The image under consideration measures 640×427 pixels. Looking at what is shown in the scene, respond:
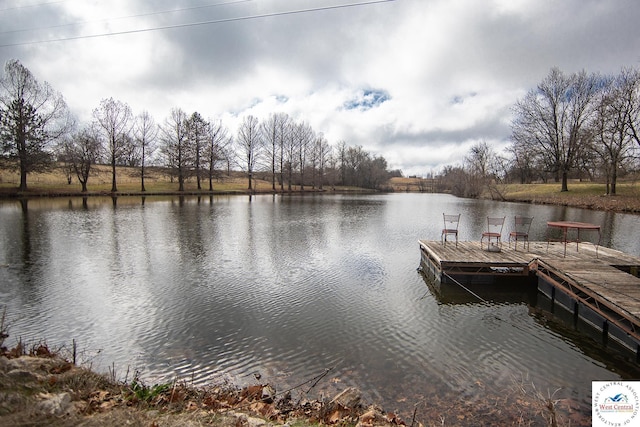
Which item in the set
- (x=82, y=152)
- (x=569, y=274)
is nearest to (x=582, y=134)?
(x=569, y=274)

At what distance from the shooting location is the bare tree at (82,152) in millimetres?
44188

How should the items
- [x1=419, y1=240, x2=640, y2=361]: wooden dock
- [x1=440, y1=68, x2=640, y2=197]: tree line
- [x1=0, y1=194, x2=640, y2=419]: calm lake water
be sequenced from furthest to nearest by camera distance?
1. [x1=440, y1=68, x2=640, y2=197]: tree line
2. [x1=419, y1=240, x2=640, y2=361]: wooden dock
3. [x1=0, y1=194, x2=640, y2=419]: calm lake water

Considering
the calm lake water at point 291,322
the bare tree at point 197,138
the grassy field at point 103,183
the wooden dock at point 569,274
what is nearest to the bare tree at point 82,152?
the grassy field at point 103,183

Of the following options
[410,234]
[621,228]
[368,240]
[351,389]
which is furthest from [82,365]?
[621,228]

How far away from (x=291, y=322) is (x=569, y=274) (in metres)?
7.51

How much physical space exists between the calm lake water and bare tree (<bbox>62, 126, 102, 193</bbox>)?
36.5 meters

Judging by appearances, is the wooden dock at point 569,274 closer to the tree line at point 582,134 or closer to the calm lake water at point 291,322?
the calm lake water at point 291,322

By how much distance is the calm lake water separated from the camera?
5.49 meters

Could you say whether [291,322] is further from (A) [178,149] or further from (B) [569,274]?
(A) [178,149]

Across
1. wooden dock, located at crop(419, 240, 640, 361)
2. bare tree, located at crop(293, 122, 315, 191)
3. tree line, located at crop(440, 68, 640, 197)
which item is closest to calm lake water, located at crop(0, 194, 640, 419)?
wooden dock, located at crop(419, 240, 640, 361)

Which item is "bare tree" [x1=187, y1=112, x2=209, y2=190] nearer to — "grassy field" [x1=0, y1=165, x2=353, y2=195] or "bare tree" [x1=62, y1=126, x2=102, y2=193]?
"grassy field" [x1=0, y1=165, x2=353, y2=195]

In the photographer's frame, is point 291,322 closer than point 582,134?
Yes

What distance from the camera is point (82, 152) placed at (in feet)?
147

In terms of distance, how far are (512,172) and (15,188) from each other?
8767cm
